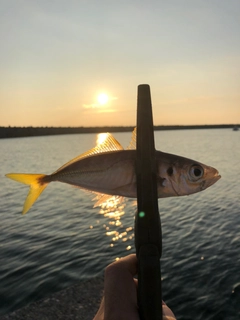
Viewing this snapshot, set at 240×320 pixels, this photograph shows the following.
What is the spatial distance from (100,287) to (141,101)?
11.6 m

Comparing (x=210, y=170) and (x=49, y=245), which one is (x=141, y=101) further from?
(x=49, y=245)

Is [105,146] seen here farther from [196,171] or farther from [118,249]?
[118,249]

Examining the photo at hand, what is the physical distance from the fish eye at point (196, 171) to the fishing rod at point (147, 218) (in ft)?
Result: 0.89

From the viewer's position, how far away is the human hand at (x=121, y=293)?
2.42m

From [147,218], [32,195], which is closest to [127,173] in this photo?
[147,218]

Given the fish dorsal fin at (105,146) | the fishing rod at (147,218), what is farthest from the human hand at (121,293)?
the fish dorsal fin at (105,146)

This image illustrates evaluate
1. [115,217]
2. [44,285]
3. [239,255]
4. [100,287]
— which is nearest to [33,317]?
[100,287]

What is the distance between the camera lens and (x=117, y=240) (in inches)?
800

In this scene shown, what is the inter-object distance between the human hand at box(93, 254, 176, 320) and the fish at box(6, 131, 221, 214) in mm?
705

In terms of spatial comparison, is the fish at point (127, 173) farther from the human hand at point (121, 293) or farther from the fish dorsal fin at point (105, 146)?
the human hand at point (121, 293)

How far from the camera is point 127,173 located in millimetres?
2322

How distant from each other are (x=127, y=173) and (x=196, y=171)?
511mm

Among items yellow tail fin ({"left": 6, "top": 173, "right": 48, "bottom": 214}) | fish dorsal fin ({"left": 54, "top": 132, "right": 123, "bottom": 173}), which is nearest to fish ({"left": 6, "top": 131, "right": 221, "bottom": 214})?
fish dorsal fin ({"left": 54, "top": 132, "right": 123, "bottom": 173})

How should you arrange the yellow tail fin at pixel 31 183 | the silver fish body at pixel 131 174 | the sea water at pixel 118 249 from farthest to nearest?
the sea water at pixel 118 249 → the yellow tail fin at pixel 31 183 → the silver fish body at pixel 131 174
